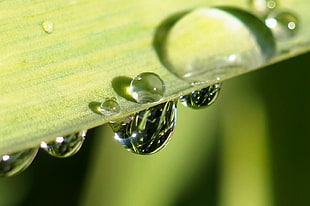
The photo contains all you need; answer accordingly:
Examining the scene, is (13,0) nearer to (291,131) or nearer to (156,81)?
(156,81)

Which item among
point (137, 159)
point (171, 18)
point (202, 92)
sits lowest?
point (137, 159)

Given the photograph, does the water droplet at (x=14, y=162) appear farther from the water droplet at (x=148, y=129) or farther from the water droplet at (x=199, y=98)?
the water droplet at (x=199, y=98)

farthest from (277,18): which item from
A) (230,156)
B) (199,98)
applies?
(230,156)

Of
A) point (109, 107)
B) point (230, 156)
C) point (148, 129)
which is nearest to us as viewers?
point (109, 107)

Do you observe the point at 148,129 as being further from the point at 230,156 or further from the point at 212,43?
the point at 230,156

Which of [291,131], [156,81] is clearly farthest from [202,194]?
[156,81]

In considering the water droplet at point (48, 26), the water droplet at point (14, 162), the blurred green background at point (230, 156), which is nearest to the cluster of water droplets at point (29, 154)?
the water droplet at point (14, 162)
